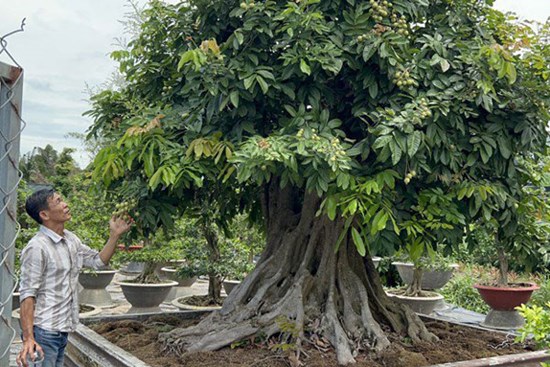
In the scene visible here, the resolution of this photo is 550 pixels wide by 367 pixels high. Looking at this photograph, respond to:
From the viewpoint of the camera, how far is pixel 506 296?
6430 millimetres

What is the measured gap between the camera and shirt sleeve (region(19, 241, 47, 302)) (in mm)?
2660

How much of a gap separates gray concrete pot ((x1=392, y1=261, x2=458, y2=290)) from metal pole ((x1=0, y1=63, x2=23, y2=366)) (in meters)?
7.97

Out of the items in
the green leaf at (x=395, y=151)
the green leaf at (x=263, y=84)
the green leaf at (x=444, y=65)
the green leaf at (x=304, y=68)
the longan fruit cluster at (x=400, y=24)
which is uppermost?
the longan fruit cluster at (x=400, y=24)

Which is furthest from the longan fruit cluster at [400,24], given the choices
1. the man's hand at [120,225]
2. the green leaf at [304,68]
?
the man's hand at [120,225]

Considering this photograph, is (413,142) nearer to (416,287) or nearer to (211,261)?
(211,261)

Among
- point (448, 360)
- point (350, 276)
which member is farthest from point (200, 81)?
point (448, 360)

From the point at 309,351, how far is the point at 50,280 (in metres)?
1.73

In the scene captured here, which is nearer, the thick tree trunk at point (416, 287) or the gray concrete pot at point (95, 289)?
the thick tree trunk at point (416, 287)

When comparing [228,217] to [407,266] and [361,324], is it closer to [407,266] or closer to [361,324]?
[361,324]

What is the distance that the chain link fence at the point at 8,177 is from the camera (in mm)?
1585

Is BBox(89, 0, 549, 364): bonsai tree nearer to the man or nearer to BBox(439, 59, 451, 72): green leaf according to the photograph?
BBox(439, 59, 451, 72): green leaf

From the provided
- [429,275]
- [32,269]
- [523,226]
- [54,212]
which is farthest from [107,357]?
[429,275]

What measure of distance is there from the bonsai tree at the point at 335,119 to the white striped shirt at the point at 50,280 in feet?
2.14

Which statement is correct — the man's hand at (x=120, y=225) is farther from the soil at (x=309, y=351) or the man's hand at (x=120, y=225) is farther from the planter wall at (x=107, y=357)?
the soil at (x=309, y=351)
